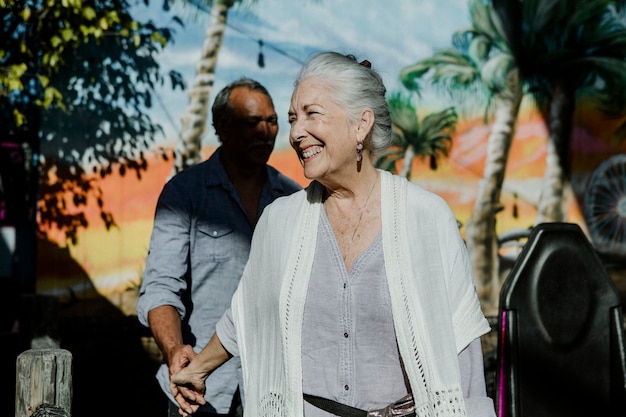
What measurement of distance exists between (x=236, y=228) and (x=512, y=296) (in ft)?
3.50

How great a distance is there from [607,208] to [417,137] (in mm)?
1376

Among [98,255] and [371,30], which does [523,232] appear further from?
[98,255]

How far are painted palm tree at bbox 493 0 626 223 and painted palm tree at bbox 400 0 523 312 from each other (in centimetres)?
12

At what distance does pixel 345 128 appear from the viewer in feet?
8.76

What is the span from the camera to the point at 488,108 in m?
6.25

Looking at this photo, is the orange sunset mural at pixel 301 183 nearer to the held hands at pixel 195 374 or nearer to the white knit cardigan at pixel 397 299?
the held hands at pixel 195 374

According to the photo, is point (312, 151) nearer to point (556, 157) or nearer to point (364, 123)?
point (364, 123)

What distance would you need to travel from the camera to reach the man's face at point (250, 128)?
374 centimetres

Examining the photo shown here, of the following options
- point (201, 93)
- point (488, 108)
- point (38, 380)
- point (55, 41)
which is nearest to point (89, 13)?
point (55, 41)

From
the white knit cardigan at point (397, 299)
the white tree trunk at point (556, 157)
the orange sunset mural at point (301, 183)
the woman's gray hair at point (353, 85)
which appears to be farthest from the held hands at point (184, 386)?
the white tree trunk at point (556, 157)

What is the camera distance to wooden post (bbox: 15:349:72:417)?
10.3ft

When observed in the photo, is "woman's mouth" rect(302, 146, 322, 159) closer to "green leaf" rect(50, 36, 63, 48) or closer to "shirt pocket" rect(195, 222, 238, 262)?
"shirt pocket" rect(195, 222, 238, 262)

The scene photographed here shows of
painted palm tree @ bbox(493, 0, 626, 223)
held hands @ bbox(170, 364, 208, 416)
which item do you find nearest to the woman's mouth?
held hands @ bbox(170, 364, 208, 416)

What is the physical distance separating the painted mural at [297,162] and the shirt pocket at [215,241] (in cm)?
230
